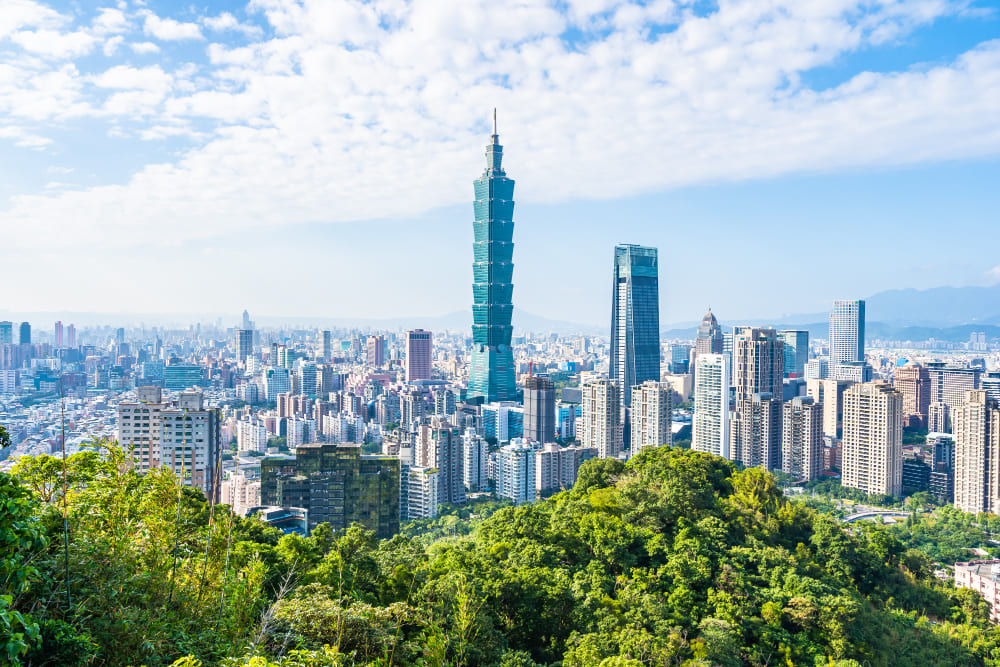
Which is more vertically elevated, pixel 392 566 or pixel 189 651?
pixel 189 651

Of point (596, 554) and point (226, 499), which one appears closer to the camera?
point (596, 554)

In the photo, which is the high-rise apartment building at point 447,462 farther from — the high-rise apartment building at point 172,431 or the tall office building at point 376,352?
the tall office building at point 376,352

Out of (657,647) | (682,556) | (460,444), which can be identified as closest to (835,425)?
(460,444)

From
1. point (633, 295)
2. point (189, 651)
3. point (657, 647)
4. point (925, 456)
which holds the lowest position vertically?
point (925, 456)

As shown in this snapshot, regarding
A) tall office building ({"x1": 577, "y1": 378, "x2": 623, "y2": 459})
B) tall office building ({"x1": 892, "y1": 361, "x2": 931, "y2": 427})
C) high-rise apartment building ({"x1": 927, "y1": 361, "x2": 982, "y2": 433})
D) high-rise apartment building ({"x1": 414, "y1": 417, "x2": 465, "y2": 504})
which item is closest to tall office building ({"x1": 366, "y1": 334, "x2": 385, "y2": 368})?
tall office building ({"x1": 577, "y1": 378, "x2": 623, "y2": 459})

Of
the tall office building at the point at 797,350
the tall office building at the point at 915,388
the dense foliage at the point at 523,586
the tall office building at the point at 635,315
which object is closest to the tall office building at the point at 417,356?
the tall office building at the point at 635,315

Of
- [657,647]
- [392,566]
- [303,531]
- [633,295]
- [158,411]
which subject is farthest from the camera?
[633,295]

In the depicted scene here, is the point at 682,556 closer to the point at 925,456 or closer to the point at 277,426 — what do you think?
the point at 925,456
